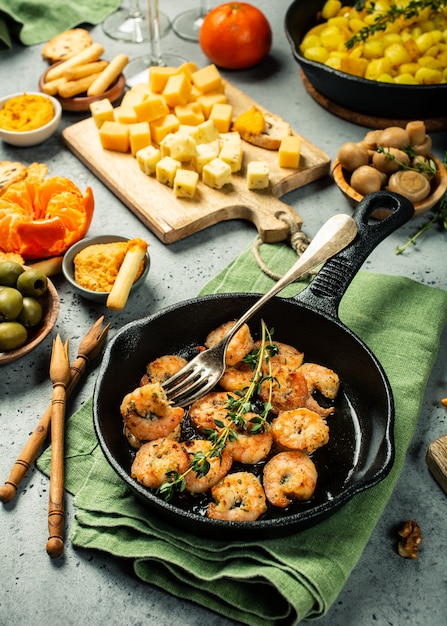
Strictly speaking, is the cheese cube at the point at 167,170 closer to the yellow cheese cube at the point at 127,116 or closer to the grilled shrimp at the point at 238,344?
the yellow cheese cube at the point at 127,116

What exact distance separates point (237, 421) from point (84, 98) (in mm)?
1870

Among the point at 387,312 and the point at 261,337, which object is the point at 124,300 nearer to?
the point at 261,337

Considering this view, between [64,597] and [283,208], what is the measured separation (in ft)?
4.88

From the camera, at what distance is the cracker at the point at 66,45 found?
3.15 m

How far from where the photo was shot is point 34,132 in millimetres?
2750

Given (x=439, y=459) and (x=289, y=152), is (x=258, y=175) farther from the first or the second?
(x=439, y=459)

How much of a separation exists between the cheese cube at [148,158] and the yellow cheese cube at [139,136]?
62mm

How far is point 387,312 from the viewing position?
2119 mm

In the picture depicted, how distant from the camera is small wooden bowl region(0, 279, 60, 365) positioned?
76.1 inches

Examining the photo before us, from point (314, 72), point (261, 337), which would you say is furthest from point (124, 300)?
point (314, 72)

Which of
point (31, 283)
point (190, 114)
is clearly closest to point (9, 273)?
point (31, 283)

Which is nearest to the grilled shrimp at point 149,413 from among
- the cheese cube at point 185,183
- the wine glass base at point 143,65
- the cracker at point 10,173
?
the cheese cube at point 185,183

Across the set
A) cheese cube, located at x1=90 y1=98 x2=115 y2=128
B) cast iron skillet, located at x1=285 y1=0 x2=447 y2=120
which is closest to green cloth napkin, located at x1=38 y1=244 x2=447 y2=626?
cast iron skillet, located at x1=285 y1=0 x2=447 y2=120

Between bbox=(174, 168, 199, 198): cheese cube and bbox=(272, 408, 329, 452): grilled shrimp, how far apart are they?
1095 millimetres
